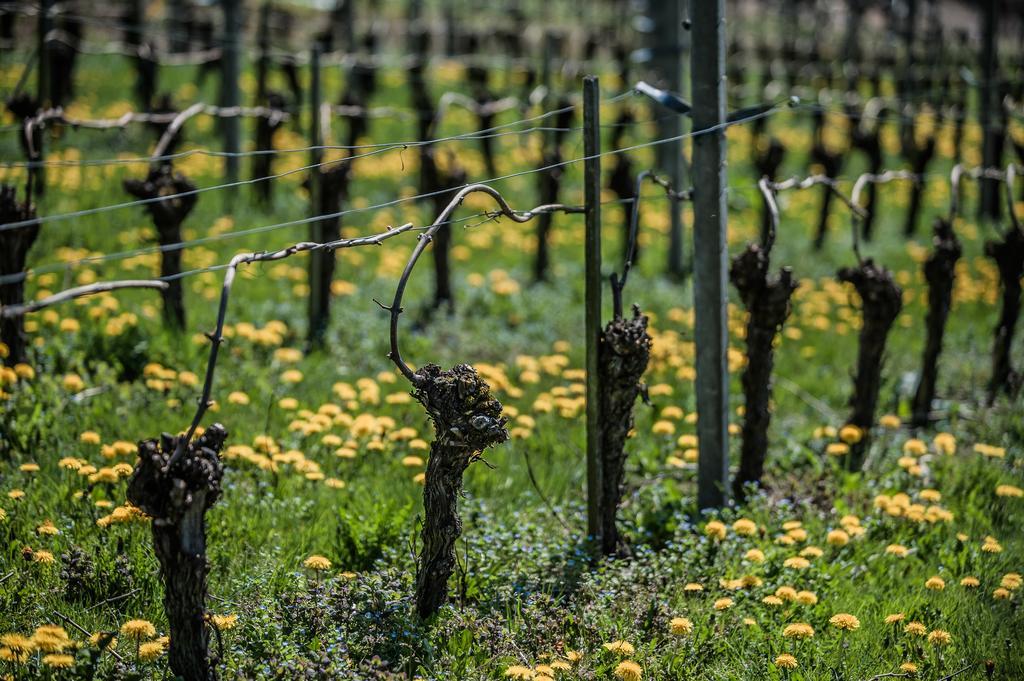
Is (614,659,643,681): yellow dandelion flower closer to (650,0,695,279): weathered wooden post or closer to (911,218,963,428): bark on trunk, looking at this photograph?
(911,218,963,428): bark on trunk

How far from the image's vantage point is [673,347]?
25.1 ft

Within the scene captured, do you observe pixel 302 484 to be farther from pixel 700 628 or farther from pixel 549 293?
pixel 549 293

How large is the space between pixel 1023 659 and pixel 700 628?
51.8 inches

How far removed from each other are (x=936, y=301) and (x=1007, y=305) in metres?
0.78

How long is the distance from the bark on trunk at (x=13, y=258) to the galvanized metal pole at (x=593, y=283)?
319 cm

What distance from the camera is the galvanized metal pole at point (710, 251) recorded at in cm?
505

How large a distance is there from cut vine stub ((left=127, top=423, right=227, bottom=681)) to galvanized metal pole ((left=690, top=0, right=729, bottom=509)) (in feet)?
8.84

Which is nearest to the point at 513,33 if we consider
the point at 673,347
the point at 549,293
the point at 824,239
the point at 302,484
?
the point at 824,239

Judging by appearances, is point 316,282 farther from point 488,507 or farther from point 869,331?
point 869,331

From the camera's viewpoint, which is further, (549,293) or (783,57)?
(783,57)

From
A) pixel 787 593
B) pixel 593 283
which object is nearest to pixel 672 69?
pixel 593 283

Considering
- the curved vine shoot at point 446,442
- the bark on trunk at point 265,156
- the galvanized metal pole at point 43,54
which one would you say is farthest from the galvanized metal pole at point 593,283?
the bark on trunk at point 265,156

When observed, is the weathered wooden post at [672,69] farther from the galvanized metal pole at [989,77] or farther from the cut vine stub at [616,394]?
the cut vine stub at [616,394]

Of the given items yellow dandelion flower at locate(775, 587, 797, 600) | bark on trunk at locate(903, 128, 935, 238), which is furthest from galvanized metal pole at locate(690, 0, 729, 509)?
bark on trunk at locate(903, 128, 935, 238)
